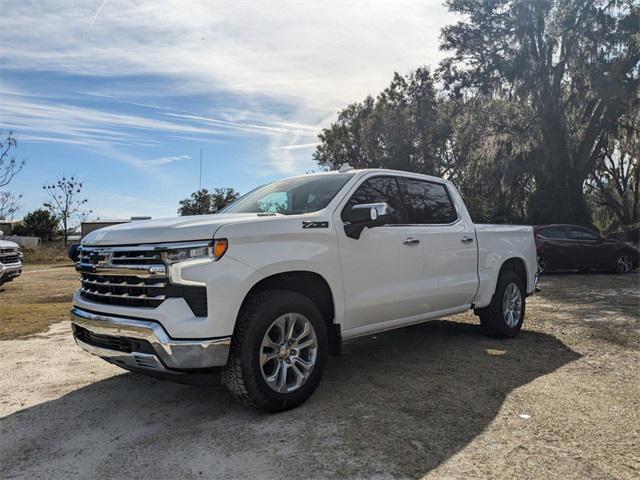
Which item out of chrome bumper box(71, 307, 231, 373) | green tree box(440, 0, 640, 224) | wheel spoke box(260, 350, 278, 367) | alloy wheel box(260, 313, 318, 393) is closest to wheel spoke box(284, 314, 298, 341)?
alloy wheel box(260, 313, 318, 393)

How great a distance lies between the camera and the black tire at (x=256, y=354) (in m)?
3.55

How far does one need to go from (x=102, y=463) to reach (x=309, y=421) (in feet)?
4.48

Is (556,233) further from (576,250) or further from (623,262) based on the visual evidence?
(623,262)

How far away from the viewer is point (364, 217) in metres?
4.17

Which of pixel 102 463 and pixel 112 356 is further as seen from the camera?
pixel 112 356

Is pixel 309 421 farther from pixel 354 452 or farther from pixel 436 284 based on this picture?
pixel 436 284

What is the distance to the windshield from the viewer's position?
4.56 metres

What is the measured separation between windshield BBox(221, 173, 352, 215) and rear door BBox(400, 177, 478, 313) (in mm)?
891

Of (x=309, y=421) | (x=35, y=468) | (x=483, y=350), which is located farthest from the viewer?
(x=483, y=350)

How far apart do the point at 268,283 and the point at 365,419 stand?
121 centimetres

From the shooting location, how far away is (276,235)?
3832mm

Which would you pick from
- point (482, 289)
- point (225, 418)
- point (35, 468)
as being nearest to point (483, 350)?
point (482, 289)

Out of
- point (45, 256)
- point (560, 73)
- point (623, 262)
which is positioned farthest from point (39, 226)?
point (623, 262)

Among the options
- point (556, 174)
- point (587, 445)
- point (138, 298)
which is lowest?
point (587, 445)
